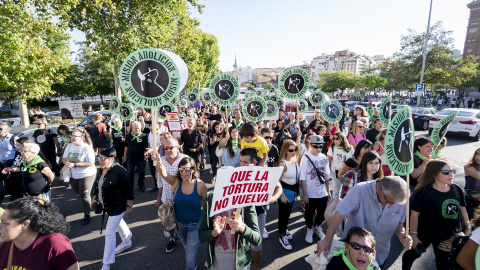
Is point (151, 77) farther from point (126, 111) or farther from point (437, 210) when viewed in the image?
point (126, 111)

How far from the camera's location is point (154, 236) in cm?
433

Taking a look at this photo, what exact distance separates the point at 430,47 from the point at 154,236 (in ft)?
99.9

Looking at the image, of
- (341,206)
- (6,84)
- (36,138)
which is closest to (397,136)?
(341,206)

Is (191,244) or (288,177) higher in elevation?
(288,177)

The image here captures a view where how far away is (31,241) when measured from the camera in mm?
1972

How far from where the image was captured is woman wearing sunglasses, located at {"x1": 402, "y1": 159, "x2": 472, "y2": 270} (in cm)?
274

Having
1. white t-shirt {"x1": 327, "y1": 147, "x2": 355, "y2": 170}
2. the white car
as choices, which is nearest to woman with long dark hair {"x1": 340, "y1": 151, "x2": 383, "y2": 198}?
white t-shirt {"x1": 327, "y1": 147, "x2": 355, "y2": 170}

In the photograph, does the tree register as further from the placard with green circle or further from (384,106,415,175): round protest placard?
Answer: (384,106,415,175): round protest placard

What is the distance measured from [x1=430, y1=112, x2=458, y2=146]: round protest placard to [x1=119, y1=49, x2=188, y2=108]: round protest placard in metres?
4.23

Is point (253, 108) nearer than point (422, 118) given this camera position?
Yes

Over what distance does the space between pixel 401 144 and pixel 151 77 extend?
2885mm

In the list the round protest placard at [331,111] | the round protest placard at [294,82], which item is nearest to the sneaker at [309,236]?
the round protest placard at [294,82]

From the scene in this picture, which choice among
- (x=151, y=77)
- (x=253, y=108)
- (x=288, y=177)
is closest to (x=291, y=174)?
(x=288, y=177)

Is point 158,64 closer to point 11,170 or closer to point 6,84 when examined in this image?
point 11,170
